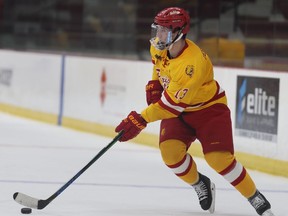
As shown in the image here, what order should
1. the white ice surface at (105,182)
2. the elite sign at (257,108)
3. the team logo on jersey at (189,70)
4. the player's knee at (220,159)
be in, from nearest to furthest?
the team logo on jersey at (189,70) → the player's knee at (220,159) → the white ice surface at (105,182) → the elite sign at (257,108)

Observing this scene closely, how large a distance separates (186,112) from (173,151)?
22cm

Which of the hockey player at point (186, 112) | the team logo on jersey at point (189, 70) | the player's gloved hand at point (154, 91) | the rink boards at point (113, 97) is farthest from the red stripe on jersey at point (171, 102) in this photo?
the rink boards at point (113, 97)

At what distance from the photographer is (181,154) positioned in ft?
17.6

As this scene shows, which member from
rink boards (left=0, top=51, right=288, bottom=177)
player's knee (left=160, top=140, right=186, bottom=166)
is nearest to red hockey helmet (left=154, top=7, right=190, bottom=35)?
player's knee (left=160, top=140, right=186, bottom=166)

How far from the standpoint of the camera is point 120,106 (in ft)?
30.8

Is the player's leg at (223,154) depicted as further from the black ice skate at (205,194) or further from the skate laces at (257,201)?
the black ice skate at (205,194)

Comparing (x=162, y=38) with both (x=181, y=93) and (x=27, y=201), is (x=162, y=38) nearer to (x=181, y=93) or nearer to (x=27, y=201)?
(x=181, y=93)

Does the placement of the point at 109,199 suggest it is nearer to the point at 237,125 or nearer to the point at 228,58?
the point at 237,125

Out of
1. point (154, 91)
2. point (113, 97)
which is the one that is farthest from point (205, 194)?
point (113, 97)

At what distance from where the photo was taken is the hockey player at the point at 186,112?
16.7 feet

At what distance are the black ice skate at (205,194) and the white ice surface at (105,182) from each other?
0.06 metres

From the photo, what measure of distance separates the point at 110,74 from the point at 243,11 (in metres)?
1.80

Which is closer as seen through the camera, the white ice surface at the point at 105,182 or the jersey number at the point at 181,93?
the jersey number at the point at 181,93

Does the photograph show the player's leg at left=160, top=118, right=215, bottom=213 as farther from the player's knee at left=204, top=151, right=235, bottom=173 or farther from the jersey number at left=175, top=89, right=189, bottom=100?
the jersey number at left=175, top=89, right=189, bottom=100
